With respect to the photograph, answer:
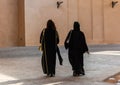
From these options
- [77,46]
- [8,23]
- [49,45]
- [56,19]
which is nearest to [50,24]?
[49,45]

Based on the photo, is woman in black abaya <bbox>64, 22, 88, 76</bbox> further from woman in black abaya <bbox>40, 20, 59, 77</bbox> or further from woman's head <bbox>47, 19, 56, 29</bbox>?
woman's head <bbox>47, 19, 56, 29</bbox>

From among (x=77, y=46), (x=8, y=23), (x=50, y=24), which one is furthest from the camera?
(x=8, y=23)

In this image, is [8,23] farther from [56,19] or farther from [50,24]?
[50,24]

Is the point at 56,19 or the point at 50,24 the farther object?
the point at 56,19

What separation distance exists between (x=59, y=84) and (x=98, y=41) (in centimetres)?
1266

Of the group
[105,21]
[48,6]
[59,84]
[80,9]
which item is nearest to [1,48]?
[48,6]

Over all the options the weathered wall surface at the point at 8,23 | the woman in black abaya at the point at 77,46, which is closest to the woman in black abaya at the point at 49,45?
Answer: the woman in black abaya at the point at 77,46

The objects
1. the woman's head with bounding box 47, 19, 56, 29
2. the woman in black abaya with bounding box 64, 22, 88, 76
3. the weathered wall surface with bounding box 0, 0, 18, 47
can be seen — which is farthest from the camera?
the weathered wall surface with bounding box 0, 0, 18, 47

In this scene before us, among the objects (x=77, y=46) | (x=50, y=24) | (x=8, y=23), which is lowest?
(x=77, y=46)

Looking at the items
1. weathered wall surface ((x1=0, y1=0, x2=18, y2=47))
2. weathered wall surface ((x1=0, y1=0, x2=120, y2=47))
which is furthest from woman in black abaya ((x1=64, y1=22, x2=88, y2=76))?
weathered wall surface ((x1=0, y1=0, x2=18, y2=47))

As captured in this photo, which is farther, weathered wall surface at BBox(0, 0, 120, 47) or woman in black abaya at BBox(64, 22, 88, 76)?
weathered wall surface at BBox(0, 0, 120, 47)

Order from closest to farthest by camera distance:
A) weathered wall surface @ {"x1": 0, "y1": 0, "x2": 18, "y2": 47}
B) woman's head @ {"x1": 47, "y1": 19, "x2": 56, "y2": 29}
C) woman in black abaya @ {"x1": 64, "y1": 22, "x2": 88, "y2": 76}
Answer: woman's head @ {"x1": 47, "y1": 19, "x2": 56, "y2": 29}, woman in black abaya @ {"x1": 64, "y1": 22, "x2": 88, "y2": 76}, weathered wall surface @ {"x1": 0, "y1": 0, "x2": 18, "y2": 47}

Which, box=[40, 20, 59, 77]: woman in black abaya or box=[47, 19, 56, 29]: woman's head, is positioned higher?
box=[47, 19, 56, 29]: woman's head

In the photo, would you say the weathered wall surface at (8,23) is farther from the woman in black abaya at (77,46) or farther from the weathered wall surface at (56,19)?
the woman in black abaya at (77,46)
